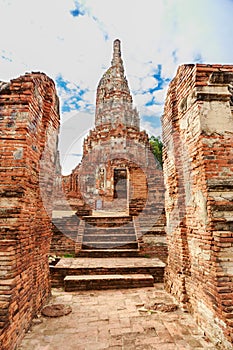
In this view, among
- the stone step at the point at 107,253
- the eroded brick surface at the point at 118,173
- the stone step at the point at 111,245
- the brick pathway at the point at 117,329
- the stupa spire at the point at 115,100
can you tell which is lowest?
the brick pathway at the point at 117,329

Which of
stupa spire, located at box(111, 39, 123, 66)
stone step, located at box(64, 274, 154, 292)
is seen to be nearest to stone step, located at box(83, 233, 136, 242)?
stone step, located at box(64, 274, 154, 292)

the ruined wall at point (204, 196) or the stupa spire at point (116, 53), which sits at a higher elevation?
the stupa spire at point (116, 53)

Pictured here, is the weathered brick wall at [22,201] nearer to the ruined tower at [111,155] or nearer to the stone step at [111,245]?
the stone step at [111,245]

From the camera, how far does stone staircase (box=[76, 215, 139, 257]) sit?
6992 mm

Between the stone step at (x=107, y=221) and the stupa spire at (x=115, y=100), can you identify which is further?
the stupa spire at (x=115, y=100)

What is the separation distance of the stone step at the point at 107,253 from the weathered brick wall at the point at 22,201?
101 inches

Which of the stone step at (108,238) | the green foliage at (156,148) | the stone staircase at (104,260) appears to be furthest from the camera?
the green foliage at (156,148)

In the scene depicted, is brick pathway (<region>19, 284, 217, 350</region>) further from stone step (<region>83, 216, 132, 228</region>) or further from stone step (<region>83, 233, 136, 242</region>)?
stone step (<region>83, 216, 132, 228</region>)

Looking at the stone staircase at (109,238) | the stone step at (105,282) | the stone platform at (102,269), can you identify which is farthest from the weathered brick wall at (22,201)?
the stone staircase at (109,238)

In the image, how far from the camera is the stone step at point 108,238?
7703 mm

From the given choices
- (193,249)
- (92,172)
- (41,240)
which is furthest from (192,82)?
(92,172)

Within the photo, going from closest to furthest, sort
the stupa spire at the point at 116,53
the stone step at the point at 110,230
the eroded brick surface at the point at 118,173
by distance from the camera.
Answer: the eroded brick surface at the point at 118,173 < the stone step at the point at 110,230 < the stupa spire at the point at 116,53

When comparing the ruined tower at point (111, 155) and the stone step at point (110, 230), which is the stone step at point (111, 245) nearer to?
the stone step at point (110, 230)

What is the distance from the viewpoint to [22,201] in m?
3.30
